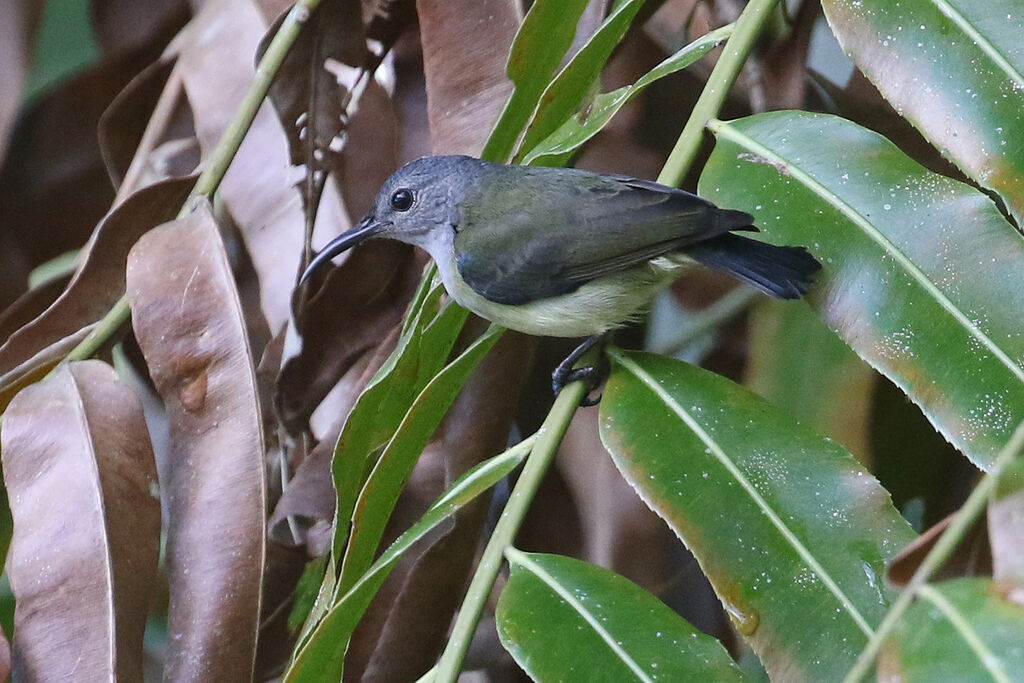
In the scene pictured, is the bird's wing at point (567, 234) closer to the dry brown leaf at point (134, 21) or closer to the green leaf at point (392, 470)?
the green leaf at point (392, 470)

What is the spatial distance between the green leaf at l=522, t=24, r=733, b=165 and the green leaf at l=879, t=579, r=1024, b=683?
110 cm

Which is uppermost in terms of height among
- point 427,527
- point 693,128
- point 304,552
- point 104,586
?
point 693,128

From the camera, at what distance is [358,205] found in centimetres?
274

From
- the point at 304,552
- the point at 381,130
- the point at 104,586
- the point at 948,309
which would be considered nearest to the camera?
the point at 948,309

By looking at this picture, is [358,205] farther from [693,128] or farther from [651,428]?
[651,428]

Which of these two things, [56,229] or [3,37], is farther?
[56,229]

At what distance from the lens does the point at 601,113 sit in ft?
6.21

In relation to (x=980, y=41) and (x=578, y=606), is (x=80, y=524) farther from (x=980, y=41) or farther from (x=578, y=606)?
(x=980, y=41)

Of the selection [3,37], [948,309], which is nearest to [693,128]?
[948,309]

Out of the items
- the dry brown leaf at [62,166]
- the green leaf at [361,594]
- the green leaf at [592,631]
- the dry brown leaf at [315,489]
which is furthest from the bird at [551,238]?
the dry brown leaf at [62,166]

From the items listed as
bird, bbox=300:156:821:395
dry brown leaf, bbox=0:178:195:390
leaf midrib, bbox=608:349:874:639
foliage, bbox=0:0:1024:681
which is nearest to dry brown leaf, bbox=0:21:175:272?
foliage, bbox=0:0:1024:681

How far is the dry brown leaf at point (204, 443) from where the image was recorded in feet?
5.72

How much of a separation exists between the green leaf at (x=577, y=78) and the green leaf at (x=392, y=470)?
19.0 inches

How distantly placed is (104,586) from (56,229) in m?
1.55
